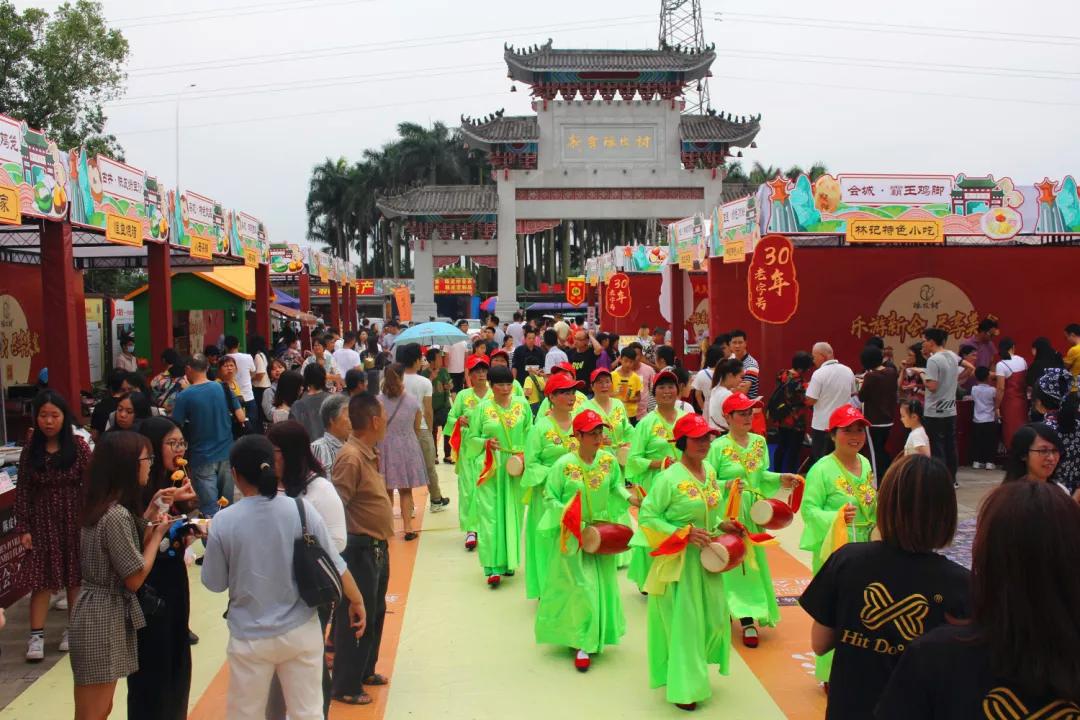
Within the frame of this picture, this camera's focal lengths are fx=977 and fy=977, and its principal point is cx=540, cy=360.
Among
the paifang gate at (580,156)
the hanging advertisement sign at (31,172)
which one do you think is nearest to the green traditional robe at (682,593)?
the hanging advertisement sign at (31,172)

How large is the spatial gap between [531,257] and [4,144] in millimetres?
57214

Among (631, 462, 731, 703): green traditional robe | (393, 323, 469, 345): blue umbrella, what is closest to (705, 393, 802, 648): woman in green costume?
(631, 462, 731, 703): green traditional robe

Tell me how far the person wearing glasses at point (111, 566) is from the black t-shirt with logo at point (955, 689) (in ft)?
9.72

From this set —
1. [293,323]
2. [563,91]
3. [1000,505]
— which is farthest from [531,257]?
[1000,505]

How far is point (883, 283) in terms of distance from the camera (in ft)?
41.2

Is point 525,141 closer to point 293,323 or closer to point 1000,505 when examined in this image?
point 293,323

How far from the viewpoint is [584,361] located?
12.5 meters

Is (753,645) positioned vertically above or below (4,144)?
below

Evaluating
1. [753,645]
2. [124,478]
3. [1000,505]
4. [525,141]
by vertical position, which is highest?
[525,141]

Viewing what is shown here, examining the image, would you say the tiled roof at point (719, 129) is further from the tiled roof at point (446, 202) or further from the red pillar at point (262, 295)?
the red pillar at point (262, 295)

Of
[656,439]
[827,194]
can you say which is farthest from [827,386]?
[827,194]

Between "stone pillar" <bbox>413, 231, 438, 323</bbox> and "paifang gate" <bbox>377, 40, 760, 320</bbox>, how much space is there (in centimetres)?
5

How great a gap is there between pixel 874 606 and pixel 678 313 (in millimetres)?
15964

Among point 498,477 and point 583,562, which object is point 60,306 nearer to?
point 498,477
